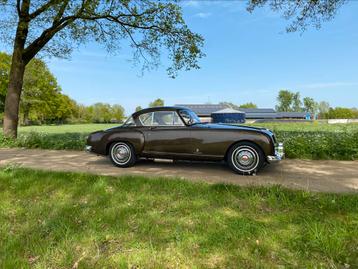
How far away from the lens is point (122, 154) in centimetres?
666

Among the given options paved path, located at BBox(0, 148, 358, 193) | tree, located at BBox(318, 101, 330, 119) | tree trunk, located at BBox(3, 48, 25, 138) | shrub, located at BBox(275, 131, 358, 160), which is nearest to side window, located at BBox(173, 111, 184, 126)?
paved path, located at BBox(0, 148, 358, 193)

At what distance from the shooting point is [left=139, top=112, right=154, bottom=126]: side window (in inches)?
256

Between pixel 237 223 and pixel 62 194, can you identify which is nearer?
pixel 237 223

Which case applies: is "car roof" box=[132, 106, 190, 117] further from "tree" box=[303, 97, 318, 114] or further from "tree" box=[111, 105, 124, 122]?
"tree" box=[303, 97, 318, 114]

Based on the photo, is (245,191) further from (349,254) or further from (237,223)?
(349,254)

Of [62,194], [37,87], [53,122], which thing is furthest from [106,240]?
[53,122]

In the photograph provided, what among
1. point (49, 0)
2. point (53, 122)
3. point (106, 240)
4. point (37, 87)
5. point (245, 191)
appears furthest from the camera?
point (53, 122)

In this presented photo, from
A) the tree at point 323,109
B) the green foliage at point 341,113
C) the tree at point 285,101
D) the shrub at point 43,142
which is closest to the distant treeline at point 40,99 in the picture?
the shrub at point 43,142

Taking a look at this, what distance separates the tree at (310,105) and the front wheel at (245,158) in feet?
417

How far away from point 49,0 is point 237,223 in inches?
427

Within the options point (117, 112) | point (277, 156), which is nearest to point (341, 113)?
point (117, 112)

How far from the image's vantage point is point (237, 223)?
3.31 m

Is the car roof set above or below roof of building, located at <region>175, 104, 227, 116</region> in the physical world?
below

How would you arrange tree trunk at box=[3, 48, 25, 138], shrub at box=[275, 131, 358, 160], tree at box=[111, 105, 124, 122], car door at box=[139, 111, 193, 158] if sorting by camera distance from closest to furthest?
car door at box=[139, 111, 193, 158]
shrub at box=[275, 131, 358, 160]
tree trunk at box=[3, 48, 25, 138]
tree at box=[111, 105, 124, 122]
